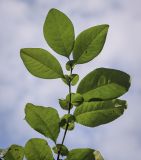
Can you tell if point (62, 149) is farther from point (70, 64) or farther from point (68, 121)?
point (70, 64)

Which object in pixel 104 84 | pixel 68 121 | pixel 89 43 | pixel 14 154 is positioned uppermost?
pixel 89 43

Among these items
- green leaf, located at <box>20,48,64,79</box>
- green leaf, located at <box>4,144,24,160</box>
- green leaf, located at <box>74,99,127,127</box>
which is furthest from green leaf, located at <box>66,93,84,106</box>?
green leaf, located at <box>4,144,24,160</box>

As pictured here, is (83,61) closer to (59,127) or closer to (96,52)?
(96,52)

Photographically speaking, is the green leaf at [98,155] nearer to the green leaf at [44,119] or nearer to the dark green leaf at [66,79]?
the green leaf at [44,119]

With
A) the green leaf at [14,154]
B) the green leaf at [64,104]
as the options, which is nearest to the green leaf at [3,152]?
the green leaf at [14,154]

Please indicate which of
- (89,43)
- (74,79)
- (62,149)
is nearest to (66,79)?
(74,79)

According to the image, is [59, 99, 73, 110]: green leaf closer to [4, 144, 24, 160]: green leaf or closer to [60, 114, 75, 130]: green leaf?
[60, 114, 75, 130]: green leaf
